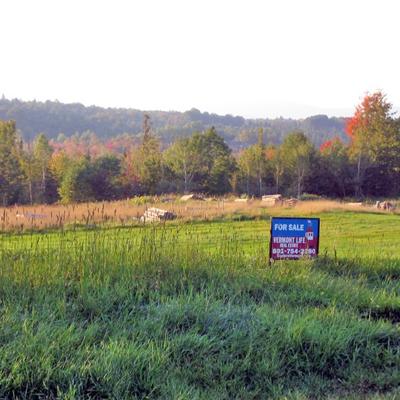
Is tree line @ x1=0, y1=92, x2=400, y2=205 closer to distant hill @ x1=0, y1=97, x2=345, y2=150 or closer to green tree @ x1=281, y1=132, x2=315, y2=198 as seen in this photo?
green tree @ x1=281, y1=132, x2=315, y2=198

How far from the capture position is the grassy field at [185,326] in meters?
3.89

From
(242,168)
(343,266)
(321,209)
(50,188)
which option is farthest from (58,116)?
(343,266)

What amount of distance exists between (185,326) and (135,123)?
4674 inches

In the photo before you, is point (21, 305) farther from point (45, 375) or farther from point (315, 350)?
point (315, 350)

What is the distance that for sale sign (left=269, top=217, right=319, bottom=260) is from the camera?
24.3 ft

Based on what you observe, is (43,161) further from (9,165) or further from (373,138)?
(373,138)

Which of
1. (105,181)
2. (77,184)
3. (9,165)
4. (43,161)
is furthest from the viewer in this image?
(105,181)

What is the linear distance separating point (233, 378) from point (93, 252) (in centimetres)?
292

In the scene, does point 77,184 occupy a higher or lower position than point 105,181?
lower

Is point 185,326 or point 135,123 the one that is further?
point 135,123

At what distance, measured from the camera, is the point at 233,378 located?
13.6ft

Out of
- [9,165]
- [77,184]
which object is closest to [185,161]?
[77,184]

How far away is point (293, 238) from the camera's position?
24.7 ft

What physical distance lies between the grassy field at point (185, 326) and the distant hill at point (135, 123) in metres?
85.1
